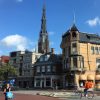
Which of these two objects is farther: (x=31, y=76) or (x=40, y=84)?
(x=31, y=76)

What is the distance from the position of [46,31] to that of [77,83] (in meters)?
79.7

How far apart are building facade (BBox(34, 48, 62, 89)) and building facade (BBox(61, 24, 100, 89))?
490 centimetres

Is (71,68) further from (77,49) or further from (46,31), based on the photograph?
(46,31)

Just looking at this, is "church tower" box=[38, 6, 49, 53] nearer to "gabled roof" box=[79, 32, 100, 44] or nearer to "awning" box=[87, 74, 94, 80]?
"gabled roof" box=[79, 32, 100, 44]

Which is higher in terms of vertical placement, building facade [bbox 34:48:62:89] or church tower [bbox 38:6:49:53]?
church tower [bbox 38:6:49:53]

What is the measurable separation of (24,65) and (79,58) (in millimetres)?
26307

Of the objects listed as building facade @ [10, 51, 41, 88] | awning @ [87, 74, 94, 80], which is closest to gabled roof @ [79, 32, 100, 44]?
awning @ [87, 74, 94, 80]

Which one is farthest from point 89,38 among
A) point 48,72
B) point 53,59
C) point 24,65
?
point 24,65

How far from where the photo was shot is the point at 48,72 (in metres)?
86.4

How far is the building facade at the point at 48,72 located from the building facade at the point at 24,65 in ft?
15.9

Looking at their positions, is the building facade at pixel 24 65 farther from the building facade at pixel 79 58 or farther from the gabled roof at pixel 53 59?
the building facade at pixel 79 58

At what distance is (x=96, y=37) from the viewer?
268 ft

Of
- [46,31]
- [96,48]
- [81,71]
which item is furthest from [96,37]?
[46,31]

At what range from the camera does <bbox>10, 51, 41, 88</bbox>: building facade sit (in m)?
94.9
